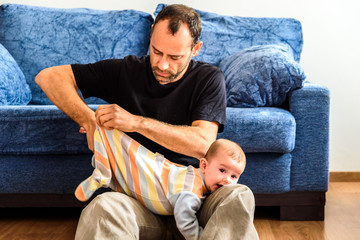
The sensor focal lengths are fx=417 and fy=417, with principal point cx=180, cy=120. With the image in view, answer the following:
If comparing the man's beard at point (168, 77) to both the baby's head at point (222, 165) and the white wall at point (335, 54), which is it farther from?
the white wall at point (335, 54)

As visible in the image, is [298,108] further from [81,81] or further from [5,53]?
[5,53]

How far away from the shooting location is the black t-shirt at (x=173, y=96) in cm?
144

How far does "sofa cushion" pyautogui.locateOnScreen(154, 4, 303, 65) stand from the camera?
2.39 metres

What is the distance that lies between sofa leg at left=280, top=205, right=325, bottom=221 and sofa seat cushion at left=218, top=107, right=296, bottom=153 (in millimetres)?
306

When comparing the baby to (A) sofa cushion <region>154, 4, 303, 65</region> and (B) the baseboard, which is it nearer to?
(A) sofa cushion <region>154, 4, 303, 65</region>

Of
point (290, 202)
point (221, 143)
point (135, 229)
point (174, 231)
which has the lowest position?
point (290, 202)

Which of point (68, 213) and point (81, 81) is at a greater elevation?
point (81, 81)

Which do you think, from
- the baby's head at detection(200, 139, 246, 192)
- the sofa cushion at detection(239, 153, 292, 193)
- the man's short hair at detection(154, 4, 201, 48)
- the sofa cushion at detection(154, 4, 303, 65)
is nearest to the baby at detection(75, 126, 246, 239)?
the baby's head at detection(200, 139, 246, 192)

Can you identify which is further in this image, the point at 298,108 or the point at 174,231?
the point at 298,108

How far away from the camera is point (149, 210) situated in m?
1.29

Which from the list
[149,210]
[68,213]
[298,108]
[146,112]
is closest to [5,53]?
[68,213]

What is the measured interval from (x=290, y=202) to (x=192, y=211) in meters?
0.80

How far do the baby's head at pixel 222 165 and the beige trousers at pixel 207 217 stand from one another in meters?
0.07

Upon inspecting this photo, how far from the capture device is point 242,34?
95.4 inches
